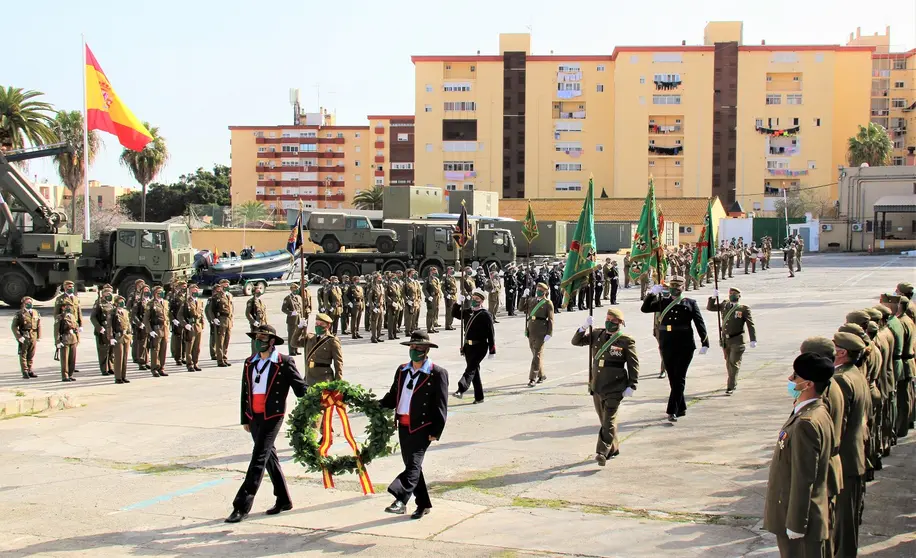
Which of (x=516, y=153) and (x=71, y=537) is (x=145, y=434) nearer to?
(x=71, y=537)

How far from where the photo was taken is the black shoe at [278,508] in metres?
8.02

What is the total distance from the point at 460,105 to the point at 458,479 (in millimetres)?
85739

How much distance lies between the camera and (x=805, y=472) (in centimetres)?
514

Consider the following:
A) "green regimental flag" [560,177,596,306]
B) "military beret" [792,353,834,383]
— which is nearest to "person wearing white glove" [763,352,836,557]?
"military beret" [792,353,834,383]

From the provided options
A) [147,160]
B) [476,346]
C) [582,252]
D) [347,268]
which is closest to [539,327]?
[582,252]

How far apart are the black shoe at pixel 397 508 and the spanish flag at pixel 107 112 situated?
27.0m

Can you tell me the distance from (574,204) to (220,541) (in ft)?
207

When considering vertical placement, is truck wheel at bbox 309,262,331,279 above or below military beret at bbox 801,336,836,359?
below

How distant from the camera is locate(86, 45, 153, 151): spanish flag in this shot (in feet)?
105

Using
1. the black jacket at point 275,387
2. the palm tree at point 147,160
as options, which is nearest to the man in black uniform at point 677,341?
the black jacket at point 275,387

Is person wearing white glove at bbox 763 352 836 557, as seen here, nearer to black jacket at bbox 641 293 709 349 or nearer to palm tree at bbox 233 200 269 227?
black jacket at bbox 641 293 709 349

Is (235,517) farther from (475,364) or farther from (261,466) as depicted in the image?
(475,364)

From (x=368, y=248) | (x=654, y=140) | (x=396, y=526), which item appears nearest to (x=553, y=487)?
(x=396, y=526)

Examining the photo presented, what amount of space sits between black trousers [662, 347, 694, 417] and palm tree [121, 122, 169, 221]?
55.3 m
